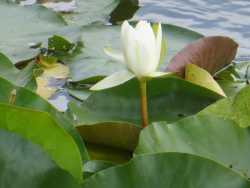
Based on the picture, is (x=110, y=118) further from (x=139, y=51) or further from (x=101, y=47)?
(x=101, y=47)

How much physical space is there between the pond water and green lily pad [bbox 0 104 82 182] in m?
1.05

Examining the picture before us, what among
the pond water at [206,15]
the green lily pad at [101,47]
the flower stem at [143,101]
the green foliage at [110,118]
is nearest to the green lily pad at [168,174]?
the green foliage at [110,118]

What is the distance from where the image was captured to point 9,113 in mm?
842

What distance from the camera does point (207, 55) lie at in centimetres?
137

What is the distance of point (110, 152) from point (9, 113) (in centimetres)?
27

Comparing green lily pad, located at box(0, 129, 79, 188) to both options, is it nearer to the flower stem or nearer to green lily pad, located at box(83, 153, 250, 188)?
green lily pad, located at box(83, 153, 250, 188)

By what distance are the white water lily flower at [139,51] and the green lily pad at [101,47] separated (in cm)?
41

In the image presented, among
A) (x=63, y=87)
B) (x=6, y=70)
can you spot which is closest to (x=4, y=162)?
(x=6, y=70)

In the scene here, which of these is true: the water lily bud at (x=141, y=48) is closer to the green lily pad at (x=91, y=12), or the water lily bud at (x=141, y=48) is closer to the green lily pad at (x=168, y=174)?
the green lily pad at (x=168, y=174)

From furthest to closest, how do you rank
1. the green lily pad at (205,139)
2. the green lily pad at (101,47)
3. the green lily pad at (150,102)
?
the green lily pad at (101,47)
the green lily pad at (150,102)
the green lily pad at (205,139)

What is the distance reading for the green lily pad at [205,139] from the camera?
3.10 ft

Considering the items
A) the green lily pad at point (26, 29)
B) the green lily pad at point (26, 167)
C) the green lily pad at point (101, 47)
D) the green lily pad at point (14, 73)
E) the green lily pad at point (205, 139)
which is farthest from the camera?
the green lily pad at point (26, 29)

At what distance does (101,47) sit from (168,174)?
0.87 meters

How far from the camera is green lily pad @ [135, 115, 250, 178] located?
945 millimetres
